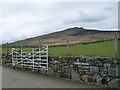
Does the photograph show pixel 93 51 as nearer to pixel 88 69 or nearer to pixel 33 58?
pixel 88 69

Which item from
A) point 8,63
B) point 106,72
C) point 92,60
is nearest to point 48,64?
point 92,60

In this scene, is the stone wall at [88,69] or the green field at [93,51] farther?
the green field at [93,51]

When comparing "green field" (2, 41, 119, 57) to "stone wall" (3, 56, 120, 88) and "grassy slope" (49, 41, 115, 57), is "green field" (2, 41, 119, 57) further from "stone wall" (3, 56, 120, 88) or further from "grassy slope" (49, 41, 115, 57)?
"stone wall" (3, 56, 120, 88)

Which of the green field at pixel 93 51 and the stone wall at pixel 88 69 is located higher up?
the green field at pixel 93 51

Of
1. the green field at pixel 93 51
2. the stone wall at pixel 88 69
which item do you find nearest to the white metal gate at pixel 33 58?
the stone wall at pixel 88 69

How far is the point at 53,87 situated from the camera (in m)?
9.44

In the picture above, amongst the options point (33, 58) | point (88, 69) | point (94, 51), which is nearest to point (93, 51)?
point (94, 51)

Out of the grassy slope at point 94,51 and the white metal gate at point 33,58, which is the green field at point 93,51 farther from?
the white metal gate at point 33,58

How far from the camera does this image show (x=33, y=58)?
48.0ft

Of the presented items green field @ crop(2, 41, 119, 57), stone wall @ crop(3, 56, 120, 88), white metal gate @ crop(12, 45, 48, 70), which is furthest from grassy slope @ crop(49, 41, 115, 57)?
stone wall @ crop(3, 56, 120, 88)

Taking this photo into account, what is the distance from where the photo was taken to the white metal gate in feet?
45.1

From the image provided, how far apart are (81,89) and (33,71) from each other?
239 inches

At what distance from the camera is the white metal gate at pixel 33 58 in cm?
1376

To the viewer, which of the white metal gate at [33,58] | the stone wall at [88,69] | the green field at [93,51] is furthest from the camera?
the white metal gate at [33,58]
